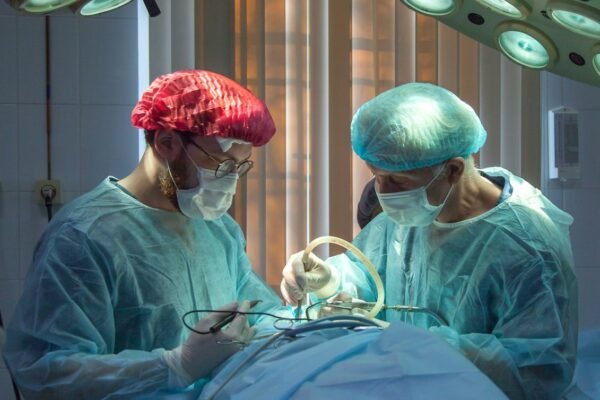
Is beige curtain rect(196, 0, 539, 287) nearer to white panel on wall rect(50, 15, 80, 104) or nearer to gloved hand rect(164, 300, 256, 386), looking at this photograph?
white panel on wall rect(50, 15, 80, 104)

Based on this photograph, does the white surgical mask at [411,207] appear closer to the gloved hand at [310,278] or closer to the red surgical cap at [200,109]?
the gloved hand at [310,278]

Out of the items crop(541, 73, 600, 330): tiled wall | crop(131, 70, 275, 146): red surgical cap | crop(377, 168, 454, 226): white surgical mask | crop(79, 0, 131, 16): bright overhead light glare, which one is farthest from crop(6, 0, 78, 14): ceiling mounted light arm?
crop(541, 73, 600, 330): tiled wall

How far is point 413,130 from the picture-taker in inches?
70.2

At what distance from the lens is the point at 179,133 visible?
1.76m

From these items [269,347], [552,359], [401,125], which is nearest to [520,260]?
[552,359]

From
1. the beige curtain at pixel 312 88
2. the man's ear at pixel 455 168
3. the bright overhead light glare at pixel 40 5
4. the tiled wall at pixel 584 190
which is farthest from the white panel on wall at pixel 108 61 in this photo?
the tiled wall at pixel 584 190

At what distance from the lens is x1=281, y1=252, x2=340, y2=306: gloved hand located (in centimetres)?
198

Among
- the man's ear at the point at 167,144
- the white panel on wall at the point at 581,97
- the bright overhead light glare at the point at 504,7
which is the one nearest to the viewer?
the bright overhead light glare at the point at 504,7

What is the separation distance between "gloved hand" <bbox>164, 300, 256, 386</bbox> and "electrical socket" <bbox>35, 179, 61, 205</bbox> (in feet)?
4.04

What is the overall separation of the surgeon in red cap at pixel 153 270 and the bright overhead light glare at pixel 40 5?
1.65ft

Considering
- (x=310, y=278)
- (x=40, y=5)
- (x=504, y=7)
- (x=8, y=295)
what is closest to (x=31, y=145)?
(x=8, y=295)

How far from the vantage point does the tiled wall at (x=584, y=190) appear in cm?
298

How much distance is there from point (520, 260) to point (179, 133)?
814 mm

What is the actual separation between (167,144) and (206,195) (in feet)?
0.48
